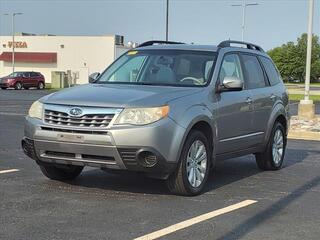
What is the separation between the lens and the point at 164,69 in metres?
7.84

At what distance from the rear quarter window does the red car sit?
43.2m

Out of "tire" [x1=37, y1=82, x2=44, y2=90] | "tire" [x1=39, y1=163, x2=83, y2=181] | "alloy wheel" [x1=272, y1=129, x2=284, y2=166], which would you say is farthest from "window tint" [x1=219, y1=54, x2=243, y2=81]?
"tire" [x1=37, y1=82, x2=44, y2=90]

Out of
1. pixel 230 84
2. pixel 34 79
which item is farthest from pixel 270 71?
pixel 34 79

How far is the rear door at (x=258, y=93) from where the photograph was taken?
8633 millimetres

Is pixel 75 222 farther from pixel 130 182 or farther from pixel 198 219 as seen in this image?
pixel 130 182

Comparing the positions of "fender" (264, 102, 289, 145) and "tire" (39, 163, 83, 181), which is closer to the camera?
"tire" (39, 163, 83, 181)

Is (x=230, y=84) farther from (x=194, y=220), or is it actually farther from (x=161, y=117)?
(x=194, y=220)

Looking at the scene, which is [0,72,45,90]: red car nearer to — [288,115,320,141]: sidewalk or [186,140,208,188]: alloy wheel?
[288,115,320,141]: sidewalk

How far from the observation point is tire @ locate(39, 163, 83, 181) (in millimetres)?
7559

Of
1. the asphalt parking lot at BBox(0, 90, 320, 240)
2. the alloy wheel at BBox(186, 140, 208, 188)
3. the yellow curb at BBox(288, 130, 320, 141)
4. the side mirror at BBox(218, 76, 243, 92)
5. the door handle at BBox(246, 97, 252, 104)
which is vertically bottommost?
the yellow curb at BBox(288, 130, 320, 141)

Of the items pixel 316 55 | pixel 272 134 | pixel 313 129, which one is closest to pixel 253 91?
pixel 272 134

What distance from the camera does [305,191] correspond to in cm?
764

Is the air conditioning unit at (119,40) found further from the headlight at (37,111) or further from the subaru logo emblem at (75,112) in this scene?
the subaru logo emblem at (75,112)

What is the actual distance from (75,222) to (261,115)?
160 inches
